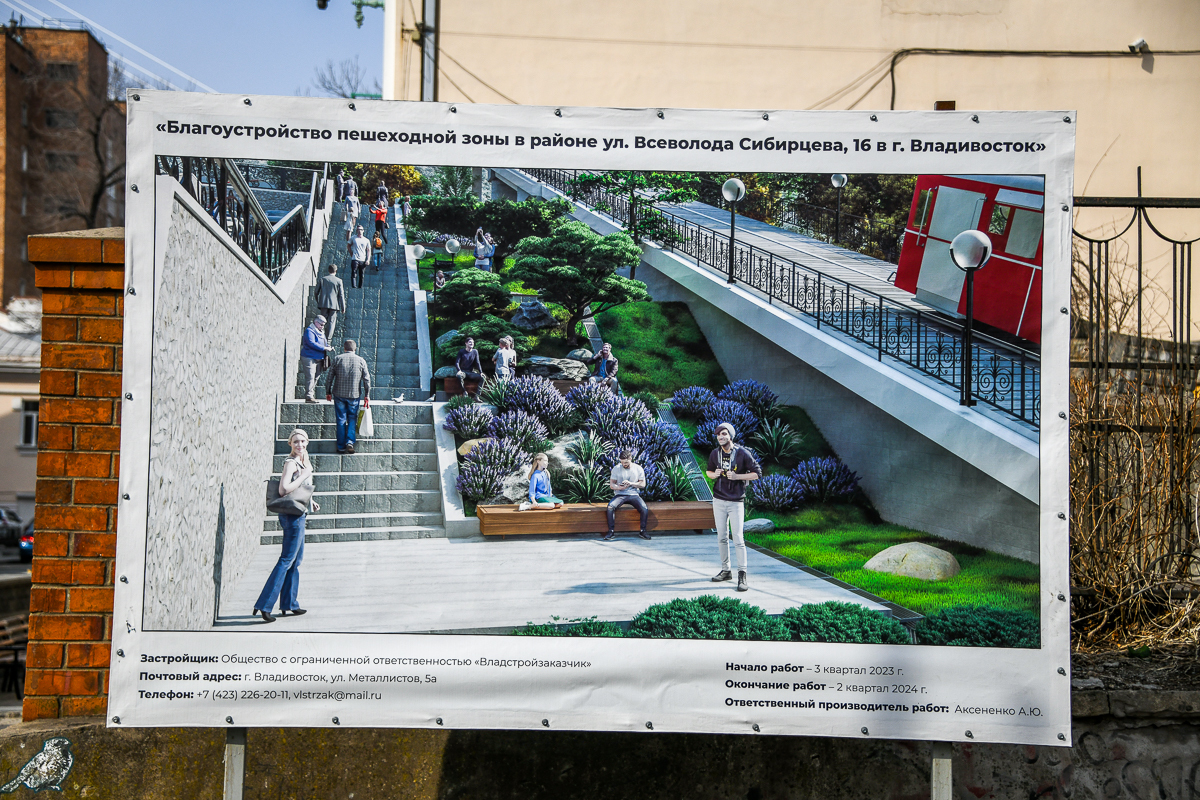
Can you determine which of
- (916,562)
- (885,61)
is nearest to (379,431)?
(916,562)

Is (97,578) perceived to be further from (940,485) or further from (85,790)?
(940,485)

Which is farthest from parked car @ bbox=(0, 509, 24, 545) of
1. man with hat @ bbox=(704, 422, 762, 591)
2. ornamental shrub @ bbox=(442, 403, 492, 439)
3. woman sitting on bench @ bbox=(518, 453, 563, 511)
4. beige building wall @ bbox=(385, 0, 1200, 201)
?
man with hat @ bbox=(704, 422, 762, 591)

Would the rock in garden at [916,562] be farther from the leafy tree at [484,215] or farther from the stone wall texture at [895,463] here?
the leafy tree at [484,215]

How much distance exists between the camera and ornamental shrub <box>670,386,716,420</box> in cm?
355

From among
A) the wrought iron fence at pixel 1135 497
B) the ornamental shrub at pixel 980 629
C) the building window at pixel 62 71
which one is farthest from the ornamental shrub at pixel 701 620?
the building window at pixel 62 71

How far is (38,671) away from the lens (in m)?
3.56

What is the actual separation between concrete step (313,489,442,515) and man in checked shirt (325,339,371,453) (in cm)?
20

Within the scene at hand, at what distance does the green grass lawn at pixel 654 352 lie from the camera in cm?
357

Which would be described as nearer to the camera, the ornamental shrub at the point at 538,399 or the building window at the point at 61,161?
the ornamental shrub at the point at 538,399

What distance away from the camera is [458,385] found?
353 centimetres

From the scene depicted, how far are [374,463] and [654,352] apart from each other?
4.26 ft

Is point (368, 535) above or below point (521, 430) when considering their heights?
below

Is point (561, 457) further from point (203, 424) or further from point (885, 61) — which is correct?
point (885, 61)

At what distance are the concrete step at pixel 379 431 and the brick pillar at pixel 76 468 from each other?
81 cm
